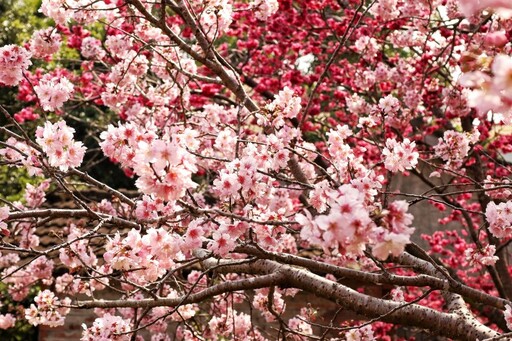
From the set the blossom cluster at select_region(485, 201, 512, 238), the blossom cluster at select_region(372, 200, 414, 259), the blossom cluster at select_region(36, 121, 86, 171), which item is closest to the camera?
the blossom cluster at select_region(372, 200, 414, 259)

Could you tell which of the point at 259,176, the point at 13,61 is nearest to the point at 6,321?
the point at 13,61

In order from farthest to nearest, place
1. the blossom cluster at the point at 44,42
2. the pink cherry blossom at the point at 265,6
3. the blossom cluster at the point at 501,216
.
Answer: the pink cherry blossom at the point at 265,6, the blossom cluster at the point at 44,42, the blossom cluster at the point at 501,216

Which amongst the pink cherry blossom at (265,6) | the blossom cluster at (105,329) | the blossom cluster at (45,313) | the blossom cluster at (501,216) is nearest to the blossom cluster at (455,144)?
the blossom cluster at (501,216)

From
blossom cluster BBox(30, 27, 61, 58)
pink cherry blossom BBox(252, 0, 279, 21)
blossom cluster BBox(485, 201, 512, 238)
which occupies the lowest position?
blossom cluster BBox(485, 201, 512, 238)

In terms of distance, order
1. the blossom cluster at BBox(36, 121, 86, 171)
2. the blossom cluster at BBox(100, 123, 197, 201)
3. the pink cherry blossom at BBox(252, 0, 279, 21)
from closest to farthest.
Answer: the blossom cluster at BBox(100, 123, 197, 201) → the blossom cluster at BBox(36, 121, 86, 171) → the pink cherry blossom at BBox(252, 0, 279, 21)

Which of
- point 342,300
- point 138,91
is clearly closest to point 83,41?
point 138,91

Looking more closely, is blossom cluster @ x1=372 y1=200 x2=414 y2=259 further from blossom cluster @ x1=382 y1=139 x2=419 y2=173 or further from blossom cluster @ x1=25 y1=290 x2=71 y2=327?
blossom cluster @ x1=25 y1=290 x2=71 y2=327

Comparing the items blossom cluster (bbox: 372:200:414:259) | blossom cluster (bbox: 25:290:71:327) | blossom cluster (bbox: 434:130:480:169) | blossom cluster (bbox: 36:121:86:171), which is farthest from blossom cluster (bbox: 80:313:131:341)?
blossom cluster (bbox: 434:130:480:169)

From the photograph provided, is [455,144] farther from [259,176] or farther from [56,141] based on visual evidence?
[56,141]

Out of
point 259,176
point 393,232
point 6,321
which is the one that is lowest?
point 393,232

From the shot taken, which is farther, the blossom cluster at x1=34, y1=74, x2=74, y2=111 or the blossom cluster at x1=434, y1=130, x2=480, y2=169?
the blossom cluster at x1=434, y1=130, x2=480, y2=169

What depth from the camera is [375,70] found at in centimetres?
593

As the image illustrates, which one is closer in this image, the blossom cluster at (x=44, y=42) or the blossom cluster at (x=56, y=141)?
Answer: the blossom cluster at (x=56, y=141)

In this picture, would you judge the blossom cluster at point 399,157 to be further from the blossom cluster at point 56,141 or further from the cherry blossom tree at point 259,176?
the blossom cluster at point 56,141
